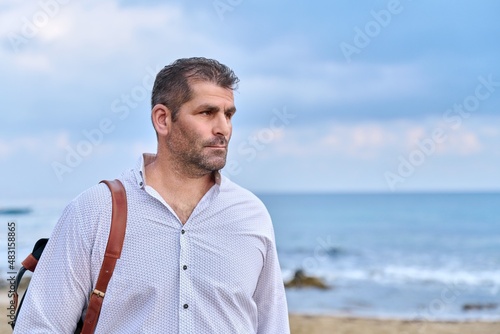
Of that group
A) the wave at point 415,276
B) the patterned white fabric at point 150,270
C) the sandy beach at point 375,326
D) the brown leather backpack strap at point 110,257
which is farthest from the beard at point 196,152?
the wave at point 415,276

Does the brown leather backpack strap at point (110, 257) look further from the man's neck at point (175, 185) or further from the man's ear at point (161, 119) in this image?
the man's ear at point (161, 119)

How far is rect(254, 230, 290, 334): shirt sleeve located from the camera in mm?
2924

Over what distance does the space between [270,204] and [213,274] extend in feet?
231

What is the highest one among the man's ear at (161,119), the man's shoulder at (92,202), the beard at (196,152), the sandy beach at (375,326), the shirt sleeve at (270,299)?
the man's ear at (161,119)

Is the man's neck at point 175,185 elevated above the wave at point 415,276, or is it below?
above

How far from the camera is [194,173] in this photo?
9.18ft

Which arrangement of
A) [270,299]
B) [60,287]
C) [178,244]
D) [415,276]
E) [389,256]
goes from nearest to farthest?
[60,287], [178,244], [270,299], [415,276], [389,256]

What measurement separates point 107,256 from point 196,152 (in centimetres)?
46

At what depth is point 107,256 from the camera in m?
2.63

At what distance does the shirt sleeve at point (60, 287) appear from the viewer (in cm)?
260

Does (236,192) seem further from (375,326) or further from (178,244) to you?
(375,326)

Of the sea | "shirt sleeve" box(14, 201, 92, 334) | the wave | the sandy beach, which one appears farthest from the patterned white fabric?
the wave

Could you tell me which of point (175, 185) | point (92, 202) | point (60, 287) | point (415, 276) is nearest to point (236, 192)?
point (175, 185)

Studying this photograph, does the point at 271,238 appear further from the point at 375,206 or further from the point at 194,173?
the point at 375,206
